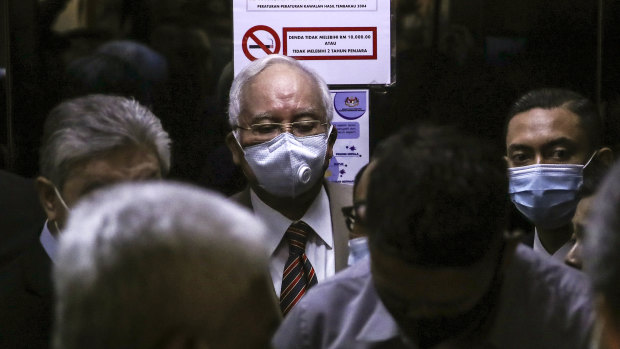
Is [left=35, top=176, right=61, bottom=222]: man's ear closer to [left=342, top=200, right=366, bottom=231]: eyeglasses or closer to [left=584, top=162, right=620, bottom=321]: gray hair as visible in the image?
[left=342, top=200, right=366, bottom=231]: eyeglasses

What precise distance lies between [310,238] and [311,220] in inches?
2.8

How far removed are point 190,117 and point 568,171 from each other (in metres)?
1.73

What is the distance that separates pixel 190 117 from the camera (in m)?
4.44

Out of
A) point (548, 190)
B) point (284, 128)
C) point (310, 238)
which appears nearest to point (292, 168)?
point (284, 128)

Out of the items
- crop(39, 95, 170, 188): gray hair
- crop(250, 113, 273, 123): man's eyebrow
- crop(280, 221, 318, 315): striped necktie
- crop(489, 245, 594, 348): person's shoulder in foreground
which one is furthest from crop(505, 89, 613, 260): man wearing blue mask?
crop(39, 95, 170, 188): gray hair

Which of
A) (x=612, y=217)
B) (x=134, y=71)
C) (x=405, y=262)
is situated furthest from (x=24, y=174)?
(x=612, y=217)

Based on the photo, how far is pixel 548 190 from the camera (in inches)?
152

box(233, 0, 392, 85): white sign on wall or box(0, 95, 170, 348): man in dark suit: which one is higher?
box(233, 0, 392, 85): white sign on wall

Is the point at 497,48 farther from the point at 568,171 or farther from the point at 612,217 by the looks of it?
the point at 612,217

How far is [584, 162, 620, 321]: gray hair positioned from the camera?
5.67 feet

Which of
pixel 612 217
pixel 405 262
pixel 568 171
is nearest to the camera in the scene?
pixel 612 217

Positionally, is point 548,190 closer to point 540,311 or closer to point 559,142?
point 559,142

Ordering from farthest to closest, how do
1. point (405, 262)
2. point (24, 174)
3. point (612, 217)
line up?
point (24, 174) → point (405, 262) → point (612, 217)

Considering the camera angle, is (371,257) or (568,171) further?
(568,171)
